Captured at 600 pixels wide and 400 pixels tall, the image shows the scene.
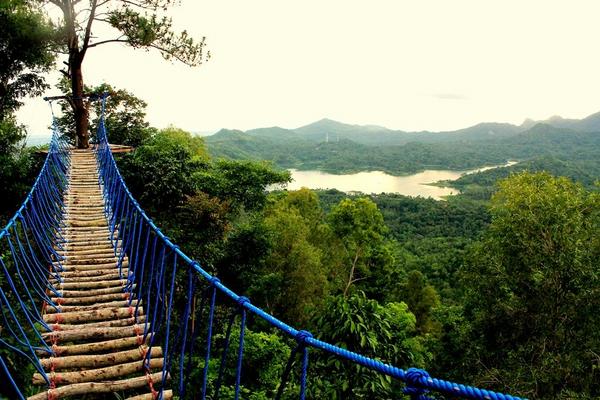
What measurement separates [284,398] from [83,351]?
4.35 meters

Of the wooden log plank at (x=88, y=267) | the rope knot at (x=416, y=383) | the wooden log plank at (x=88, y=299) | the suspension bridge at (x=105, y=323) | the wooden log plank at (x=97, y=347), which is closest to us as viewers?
the rope knot at (x=416, y=383)

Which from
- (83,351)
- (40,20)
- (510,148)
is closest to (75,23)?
(40,20)

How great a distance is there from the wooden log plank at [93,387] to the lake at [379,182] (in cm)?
6867

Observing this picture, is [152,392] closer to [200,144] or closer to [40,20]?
[40,20]

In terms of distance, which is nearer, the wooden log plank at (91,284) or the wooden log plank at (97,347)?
the wooden log plank at (97,347)

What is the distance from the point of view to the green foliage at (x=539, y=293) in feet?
21.2

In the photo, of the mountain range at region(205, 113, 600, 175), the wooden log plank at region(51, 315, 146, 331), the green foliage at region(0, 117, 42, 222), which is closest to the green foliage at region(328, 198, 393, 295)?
the green foliage at region(0, 117, 42, 222)

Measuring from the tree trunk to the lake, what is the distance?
60672 millimetres

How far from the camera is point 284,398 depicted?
20.4 ft

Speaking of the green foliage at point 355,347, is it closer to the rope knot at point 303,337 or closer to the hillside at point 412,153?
the rope knot at point 303,337

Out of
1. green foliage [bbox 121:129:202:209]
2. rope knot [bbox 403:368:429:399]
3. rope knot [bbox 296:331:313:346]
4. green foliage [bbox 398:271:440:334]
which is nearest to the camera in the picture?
rope knot [bbox 403:368:429:399]

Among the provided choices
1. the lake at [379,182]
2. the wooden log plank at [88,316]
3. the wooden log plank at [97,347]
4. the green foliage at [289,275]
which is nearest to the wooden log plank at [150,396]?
the wooden log plank at [97,347]

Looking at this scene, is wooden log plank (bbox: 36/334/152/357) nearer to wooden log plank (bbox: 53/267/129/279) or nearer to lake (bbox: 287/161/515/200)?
wooden log plank (bbox: 53/267/129/279)

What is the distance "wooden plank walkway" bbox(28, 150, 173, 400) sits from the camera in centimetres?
244
